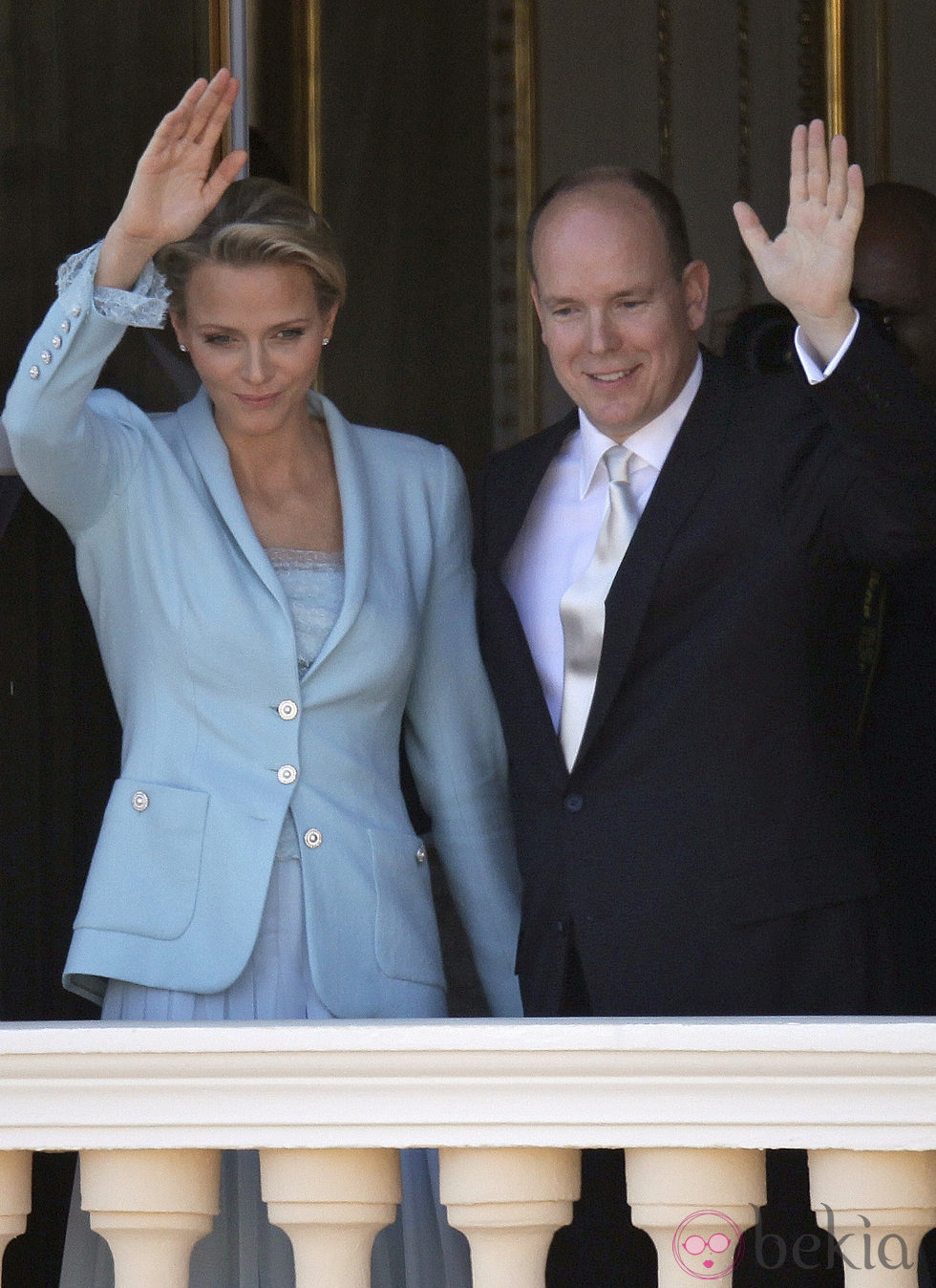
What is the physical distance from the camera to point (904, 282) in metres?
2.85

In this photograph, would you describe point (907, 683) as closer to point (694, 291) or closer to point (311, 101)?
point (694, 291)

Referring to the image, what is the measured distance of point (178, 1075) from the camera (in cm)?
163

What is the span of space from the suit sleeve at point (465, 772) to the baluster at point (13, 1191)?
32.5 inches

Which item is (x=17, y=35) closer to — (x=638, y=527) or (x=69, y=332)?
(x=69, y=332)

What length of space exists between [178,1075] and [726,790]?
0.79 metres

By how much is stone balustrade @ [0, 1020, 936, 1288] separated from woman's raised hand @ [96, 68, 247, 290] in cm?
84

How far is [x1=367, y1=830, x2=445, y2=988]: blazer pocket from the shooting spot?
7.43 ft

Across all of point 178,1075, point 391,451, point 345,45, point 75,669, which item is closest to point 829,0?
point 345,45

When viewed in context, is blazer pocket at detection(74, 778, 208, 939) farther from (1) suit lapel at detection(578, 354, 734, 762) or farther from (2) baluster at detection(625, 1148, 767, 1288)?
(2) baluster at detection(625, 1148, 767, 1288)

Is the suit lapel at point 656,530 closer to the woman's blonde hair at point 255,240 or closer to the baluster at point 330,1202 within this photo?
the woman's blonde hair at point 255,240

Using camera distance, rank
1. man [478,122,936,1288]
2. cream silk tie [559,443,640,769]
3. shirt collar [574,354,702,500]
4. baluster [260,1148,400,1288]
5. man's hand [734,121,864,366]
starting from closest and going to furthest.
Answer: baluster [260,1148,400,1288] → man's hand [734,121,864,366] → man [478,122,936,1288] → cream silk tie [559,443,640,769] → shirt collar [574,354,702,500]

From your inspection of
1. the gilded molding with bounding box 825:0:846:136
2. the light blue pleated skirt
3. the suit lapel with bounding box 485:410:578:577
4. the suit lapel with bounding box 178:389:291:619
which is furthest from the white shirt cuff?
the gilded molding with bounding box 825:0:846:136

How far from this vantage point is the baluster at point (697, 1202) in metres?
1.60

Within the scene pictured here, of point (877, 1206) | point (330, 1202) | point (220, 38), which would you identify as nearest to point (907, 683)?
point (877, 1206)
